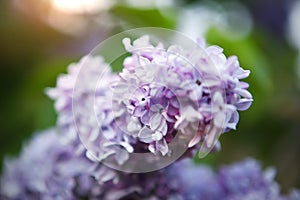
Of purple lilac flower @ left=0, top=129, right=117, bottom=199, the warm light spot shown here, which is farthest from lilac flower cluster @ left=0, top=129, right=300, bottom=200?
the warm light spot

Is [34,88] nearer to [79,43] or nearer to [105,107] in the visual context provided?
[79,43]

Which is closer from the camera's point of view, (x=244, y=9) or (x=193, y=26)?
(x=193, y=26)

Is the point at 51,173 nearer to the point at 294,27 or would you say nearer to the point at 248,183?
the point at 248,183

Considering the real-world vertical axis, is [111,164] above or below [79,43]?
below

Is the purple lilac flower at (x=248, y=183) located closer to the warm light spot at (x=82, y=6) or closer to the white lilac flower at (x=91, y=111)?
the white lilac flower at (x=91, y=111)

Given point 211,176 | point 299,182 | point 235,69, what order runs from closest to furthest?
point 235,69 < point 211,176 < point 299,182

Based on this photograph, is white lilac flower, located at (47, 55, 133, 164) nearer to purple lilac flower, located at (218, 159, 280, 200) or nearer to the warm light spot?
purple lilac flower, located at (218, 159, 280, 200)

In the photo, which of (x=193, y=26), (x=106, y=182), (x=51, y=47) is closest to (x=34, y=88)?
(x=51, y=47)
